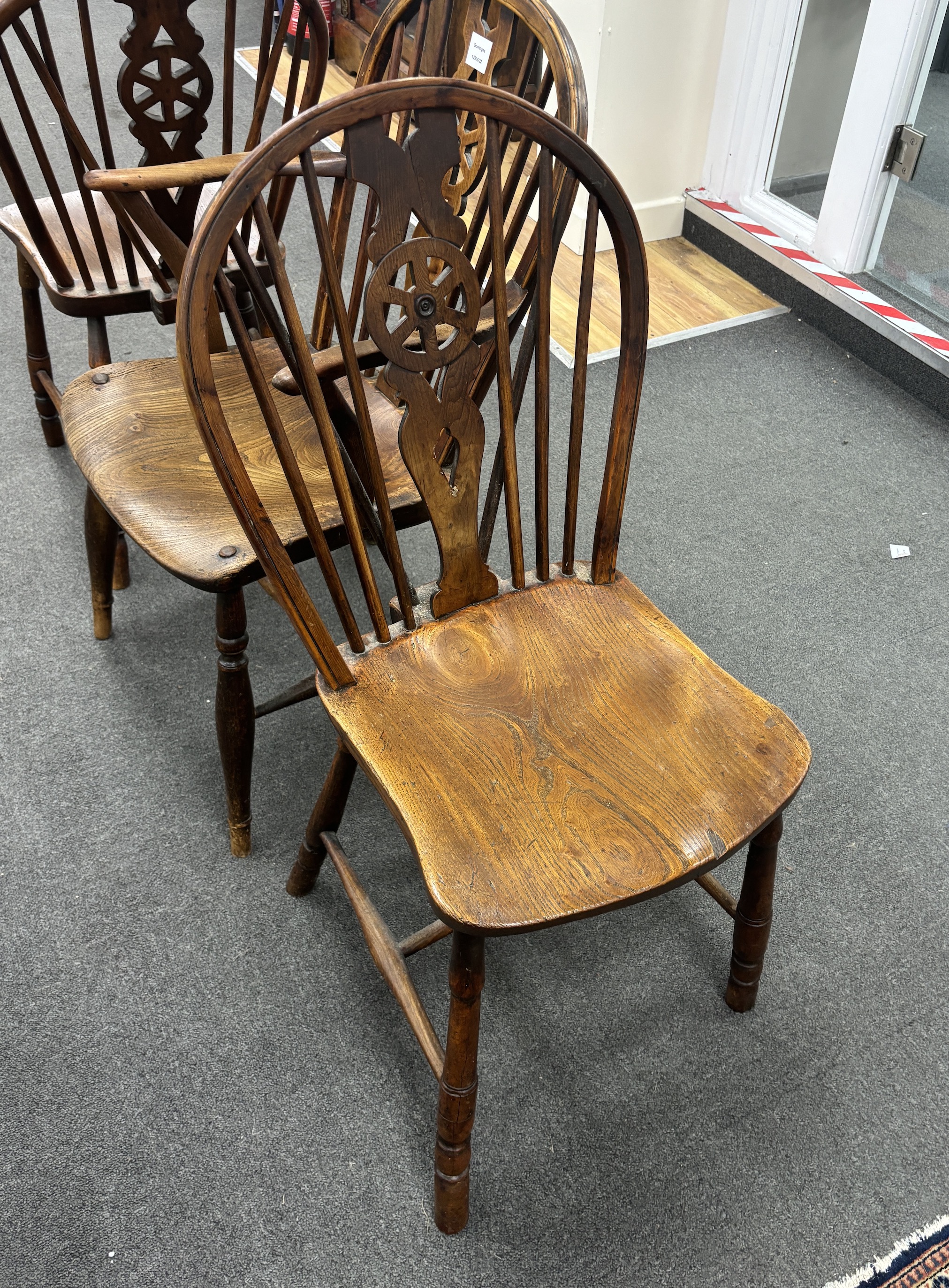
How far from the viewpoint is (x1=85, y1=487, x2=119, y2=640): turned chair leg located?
154 cm

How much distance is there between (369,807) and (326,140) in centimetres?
229

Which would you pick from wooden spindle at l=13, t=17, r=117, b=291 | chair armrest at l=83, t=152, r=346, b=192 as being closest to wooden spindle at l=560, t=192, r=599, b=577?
chair armrest at l=83, t=152, r=346, b=192

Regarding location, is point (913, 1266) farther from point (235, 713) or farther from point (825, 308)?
point (825, 308)

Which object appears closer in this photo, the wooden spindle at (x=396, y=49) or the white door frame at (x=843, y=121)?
the wooden spindle at (x=396, y=49)

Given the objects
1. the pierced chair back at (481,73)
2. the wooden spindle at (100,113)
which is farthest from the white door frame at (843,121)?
the wooden spindle at (100,113)

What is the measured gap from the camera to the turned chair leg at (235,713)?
51.5 inches

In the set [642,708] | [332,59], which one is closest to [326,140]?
[332,59]

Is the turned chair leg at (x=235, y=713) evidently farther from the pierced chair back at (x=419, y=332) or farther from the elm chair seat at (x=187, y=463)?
the pierced chair back at (x=419, y=332)

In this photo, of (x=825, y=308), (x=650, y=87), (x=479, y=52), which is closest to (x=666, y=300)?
(x=825, y=308)

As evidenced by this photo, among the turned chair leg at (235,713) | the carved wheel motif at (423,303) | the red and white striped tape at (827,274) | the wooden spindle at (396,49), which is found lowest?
the turned chair leg at (235,713)

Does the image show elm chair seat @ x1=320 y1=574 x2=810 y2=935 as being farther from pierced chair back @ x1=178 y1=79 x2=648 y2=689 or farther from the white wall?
the white wall

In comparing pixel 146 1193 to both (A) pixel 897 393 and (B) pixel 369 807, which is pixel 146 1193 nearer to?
(B) pixel 369 807

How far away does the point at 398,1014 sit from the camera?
134 centimetres

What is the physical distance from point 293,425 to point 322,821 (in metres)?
0.53
